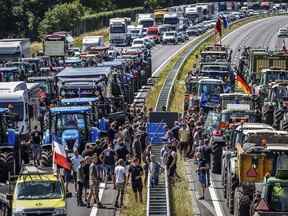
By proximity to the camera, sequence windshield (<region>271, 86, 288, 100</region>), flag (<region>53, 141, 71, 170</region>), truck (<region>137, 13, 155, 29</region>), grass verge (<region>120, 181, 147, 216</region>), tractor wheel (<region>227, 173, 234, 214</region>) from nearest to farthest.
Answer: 1. tractor wheel (<region>227, 173, 234, 214</region>)
2. grass verge (<region>120, 181, 147, 216</region>)
3. flag (<region>53, 141, 71, 170</region>)
4. windshield (<region>271, 86, 288, 100</region>)
5. truck (<region>137, 13, 155, 29</region>)

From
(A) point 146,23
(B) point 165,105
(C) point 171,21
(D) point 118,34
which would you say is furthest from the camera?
(A) point 146,23

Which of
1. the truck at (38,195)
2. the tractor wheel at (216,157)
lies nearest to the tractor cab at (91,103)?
Answer: the tractor wheel at (216,157)

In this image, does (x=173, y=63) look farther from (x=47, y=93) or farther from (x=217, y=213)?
(x=217, y=213)

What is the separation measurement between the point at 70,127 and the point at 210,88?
13723mm

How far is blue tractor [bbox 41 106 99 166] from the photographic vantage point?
116 ft

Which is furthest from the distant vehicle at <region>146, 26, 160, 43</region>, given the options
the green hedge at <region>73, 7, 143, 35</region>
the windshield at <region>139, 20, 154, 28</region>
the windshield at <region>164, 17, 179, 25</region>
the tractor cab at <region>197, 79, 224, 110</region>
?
the tractor cab at <region>197, 79, 224, 110</region>

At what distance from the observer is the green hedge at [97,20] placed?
125m

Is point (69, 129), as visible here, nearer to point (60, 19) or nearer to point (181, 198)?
point (181, 198)

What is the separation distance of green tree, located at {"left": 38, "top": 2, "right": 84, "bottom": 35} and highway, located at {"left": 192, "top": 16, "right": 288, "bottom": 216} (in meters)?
19.0

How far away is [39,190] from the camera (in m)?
26.1

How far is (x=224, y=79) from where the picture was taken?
5388 centimetres

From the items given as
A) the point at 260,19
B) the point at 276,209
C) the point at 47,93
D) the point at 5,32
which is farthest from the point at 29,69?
the point at 260,19

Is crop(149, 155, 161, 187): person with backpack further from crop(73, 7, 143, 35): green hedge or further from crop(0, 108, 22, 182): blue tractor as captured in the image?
crop(73, 7, 143, 35): green hedge

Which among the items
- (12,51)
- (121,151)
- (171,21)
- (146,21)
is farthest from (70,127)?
(146,21)
